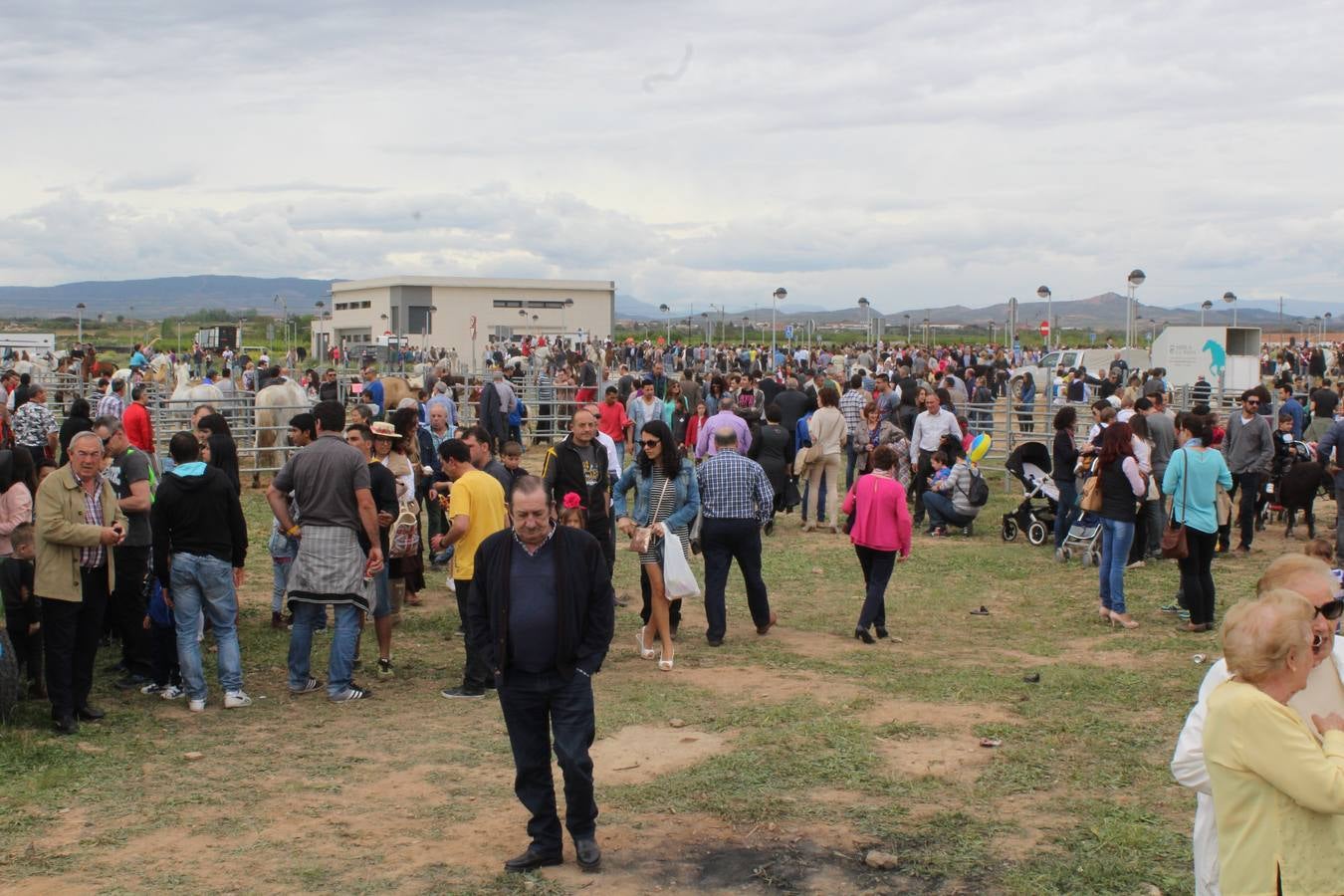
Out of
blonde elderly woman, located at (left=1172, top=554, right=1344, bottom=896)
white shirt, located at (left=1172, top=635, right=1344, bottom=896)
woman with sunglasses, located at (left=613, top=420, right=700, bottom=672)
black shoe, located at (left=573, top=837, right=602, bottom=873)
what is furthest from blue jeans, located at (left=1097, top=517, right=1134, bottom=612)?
white shirt, located at (left=1172, top=635, right=1344, bottom=896)

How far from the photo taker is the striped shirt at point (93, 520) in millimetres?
7961

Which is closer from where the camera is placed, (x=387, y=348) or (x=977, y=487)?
(x=977, y=487)

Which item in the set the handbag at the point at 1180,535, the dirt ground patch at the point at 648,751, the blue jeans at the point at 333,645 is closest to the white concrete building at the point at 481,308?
the handbag at the point at 1180,535

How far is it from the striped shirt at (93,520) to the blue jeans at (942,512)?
10765 mm

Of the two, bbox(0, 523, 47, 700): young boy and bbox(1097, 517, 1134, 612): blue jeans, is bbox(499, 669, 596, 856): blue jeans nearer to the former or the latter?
bbox(0, 523, 47, 700): young boy

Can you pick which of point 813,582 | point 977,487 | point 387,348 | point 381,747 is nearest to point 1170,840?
point 381,747

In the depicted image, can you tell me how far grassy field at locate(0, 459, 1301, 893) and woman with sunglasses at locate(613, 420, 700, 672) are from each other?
0.47 metres

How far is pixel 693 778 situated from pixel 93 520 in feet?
13.2

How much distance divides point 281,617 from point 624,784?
498 cm

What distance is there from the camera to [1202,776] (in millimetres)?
3777

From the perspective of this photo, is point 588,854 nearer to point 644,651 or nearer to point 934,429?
point 644,651

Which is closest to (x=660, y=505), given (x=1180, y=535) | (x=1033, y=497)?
(x=1180, y=535)

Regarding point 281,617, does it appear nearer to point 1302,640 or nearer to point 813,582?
point 813,582

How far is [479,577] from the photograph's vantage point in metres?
5.81
